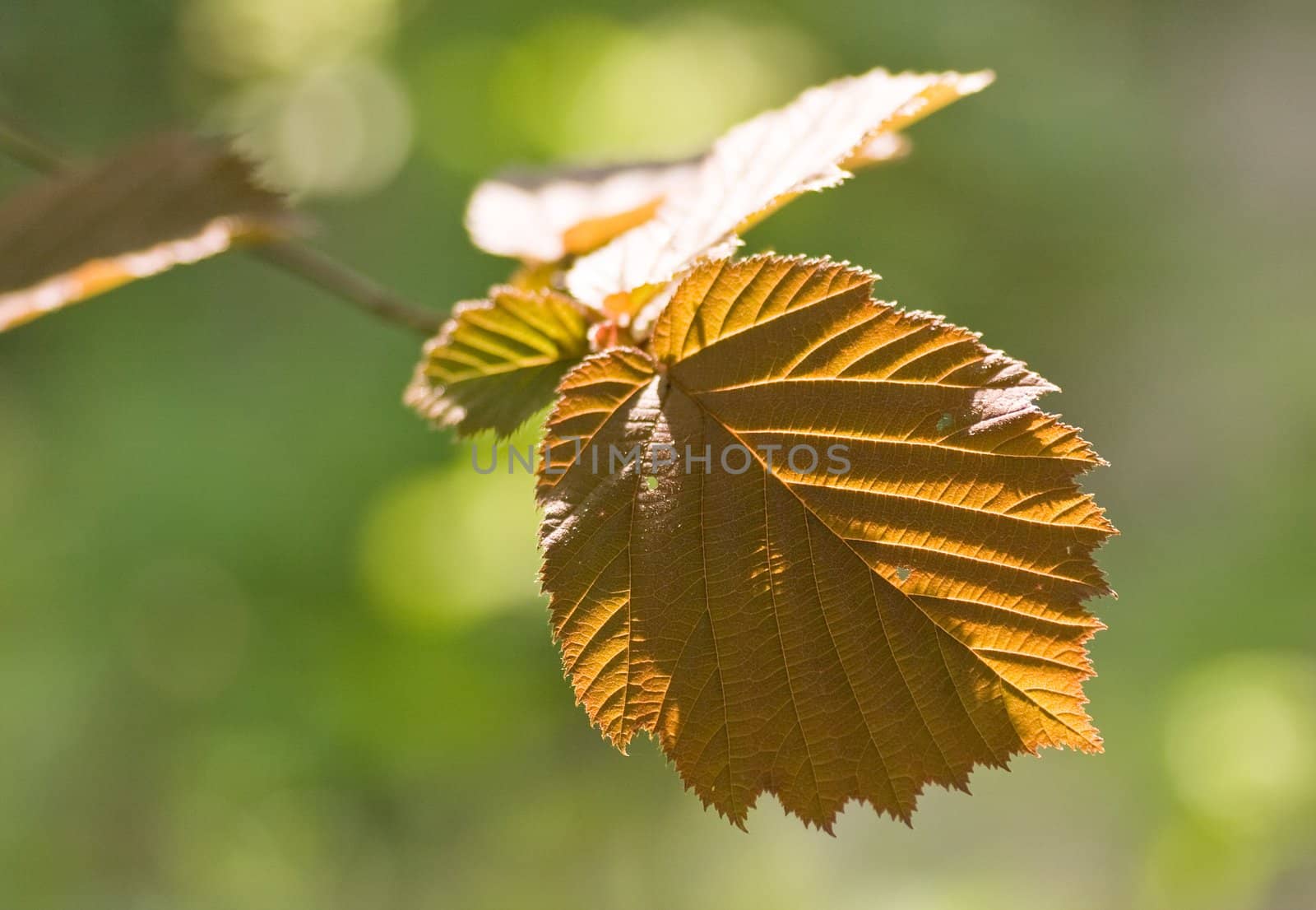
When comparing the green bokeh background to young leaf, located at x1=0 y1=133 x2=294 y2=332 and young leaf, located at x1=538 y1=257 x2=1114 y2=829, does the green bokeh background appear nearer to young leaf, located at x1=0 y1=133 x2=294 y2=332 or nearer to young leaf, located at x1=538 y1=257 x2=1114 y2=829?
young leaf, located at x1=0 y1=133 x2=294 y2=332

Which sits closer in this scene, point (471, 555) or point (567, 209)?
point (567, 209)

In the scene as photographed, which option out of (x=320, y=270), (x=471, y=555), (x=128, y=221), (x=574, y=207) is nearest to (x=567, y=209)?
(x=574, y=207)

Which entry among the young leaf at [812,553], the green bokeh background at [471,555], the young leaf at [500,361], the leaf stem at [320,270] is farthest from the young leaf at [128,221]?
the green bokeh background at [471,555]

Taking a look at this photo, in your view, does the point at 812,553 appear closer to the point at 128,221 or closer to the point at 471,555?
the point at 128,221

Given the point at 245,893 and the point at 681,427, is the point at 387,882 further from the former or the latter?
the point at 681,427

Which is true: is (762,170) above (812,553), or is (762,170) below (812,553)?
above

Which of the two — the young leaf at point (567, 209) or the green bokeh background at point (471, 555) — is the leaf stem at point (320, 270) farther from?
the green bokeh background at point (471, 555)
